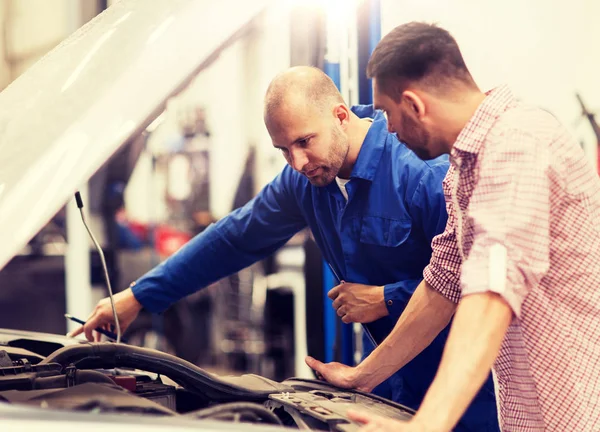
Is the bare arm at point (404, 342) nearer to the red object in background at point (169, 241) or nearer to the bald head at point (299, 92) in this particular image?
the bald head at point (299, 92)

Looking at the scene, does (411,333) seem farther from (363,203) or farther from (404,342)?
(363,203)

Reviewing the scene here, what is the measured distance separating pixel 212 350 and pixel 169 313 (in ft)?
1.66

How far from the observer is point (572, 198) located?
131cm

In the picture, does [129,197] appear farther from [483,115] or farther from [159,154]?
[483,115]

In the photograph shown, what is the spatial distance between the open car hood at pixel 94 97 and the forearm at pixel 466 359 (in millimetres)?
688

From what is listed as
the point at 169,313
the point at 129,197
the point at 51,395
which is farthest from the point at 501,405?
the point at 129,197

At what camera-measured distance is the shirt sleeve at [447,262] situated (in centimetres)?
160

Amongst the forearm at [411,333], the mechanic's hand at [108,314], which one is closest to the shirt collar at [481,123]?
the forearm at [411,333]

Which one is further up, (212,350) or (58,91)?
(58,91)

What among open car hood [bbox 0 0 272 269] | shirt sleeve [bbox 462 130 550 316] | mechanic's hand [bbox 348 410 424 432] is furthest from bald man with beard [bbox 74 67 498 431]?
mechanic's hand [bbox 348 410 424 432]

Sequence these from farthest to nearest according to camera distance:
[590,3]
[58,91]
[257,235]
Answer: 1. [590,3]
2. [257,235]
3. [58,91]

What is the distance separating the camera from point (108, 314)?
225 cm

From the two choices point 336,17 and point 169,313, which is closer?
point 336,17

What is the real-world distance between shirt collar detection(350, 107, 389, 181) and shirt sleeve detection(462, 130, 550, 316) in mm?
762
